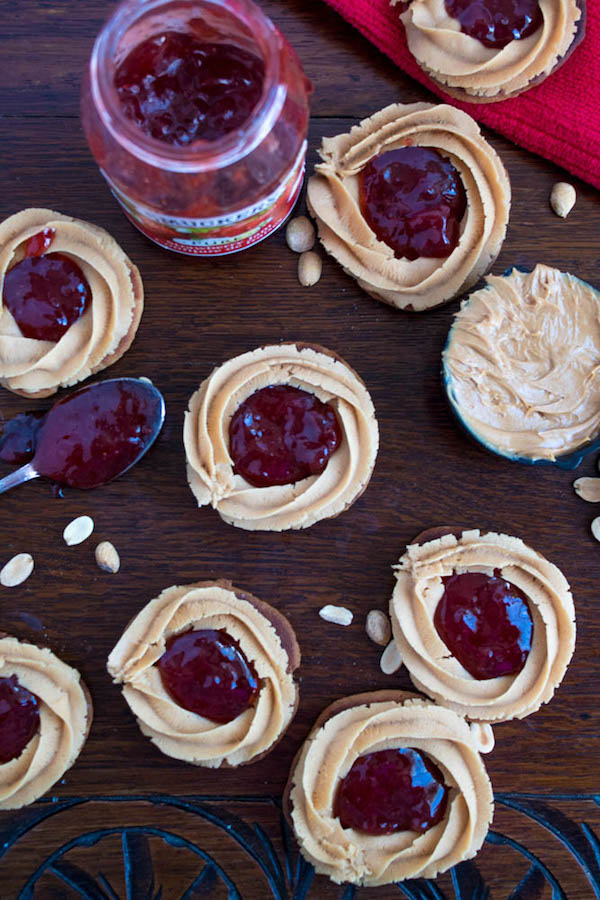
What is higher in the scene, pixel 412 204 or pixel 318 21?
pixel 318 21

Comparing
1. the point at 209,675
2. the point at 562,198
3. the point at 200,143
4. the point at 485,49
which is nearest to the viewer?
the point at 200,143

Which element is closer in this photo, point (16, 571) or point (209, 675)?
point (209, 675)

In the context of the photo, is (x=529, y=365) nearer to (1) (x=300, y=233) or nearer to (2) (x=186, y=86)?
(1) (x=300, y=233)

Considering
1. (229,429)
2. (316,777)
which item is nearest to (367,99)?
(229,429)

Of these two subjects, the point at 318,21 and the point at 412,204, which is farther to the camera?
the point at 318,21

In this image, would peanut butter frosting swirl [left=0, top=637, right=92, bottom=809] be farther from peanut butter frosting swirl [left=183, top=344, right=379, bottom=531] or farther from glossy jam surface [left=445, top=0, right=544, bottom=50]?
glossy jam surface [left=445, top=0, right=544, bottom=50]

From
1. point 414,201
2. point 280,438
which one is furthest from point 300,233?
point 280,438

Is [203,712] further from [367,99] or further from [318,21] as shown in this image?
[318,21]

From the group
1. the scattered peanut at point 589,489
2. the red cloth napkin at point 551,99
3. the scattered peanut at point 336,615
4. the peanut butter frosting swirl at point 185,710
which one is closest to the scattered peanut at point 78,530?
the peanut butter frosting swirl at point 185,710
